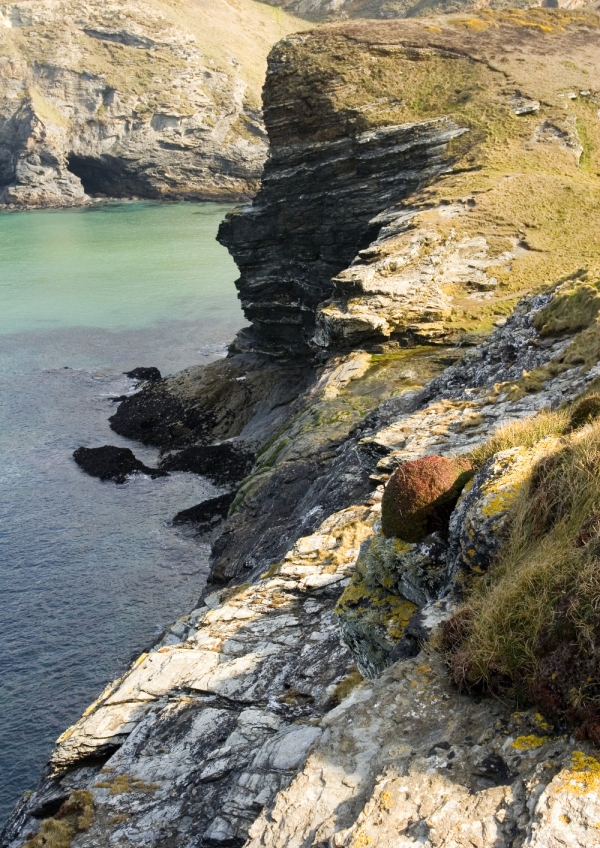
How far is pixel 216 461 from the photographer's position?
145ft

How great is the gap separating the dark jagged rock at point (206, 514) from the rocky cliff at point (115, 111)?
134m

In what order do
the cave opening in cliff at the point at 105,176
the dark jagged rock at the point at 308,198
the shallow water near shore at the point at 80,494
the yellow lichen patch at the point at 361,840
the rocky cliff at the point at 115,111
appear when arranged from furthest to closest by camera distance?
the cave opening in cliff at the point at 105,176, the rocky cliff at the point at 115,111, the dark jagged rock at the point at 308,198, the shallow water near shore at the point at 80,494, the yellow lichen patch at the point at 361,840

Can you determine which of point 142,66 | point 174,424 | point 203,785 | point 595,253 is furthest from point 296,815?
point 142,66

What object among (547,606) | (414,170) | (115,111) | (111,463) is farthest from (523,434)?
(115,111)

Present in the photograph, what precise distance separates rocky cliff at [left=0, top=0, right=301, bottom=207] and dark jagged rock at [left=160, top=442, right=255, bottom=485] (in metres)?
126

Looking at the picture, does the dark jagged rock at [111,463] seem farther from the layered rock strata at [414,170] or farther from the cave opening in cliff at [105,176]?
the cave opening in cliff at [105,176]

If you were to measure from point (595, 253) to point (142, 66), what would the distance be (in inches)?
6327

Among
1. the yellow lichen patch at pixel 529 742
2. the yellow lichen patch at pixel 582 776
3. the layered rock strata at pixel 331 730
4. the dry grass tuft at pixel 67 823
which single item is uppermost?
the yellow lichen patch at pixel 582 776

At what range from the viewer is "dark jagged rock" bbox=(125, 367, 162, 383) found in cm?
6050

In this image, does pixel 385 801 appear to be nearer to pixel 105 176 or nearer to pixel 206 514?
pixel 206 514

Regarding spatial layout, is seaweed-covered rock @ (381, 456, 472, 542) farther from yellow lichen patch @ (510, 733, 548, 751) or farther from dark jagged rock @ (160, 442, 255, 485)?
A: dark jagged rock @ (160, 442, 255, 485)

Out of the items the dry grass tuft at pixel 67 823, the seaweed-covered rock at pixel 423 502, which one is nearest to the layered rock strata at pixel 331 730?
the dry grass tuft at pixel 67 823

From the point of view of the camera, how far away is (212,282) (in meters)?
89.1

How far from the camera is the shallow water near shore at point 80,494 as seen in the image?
27094 mm
